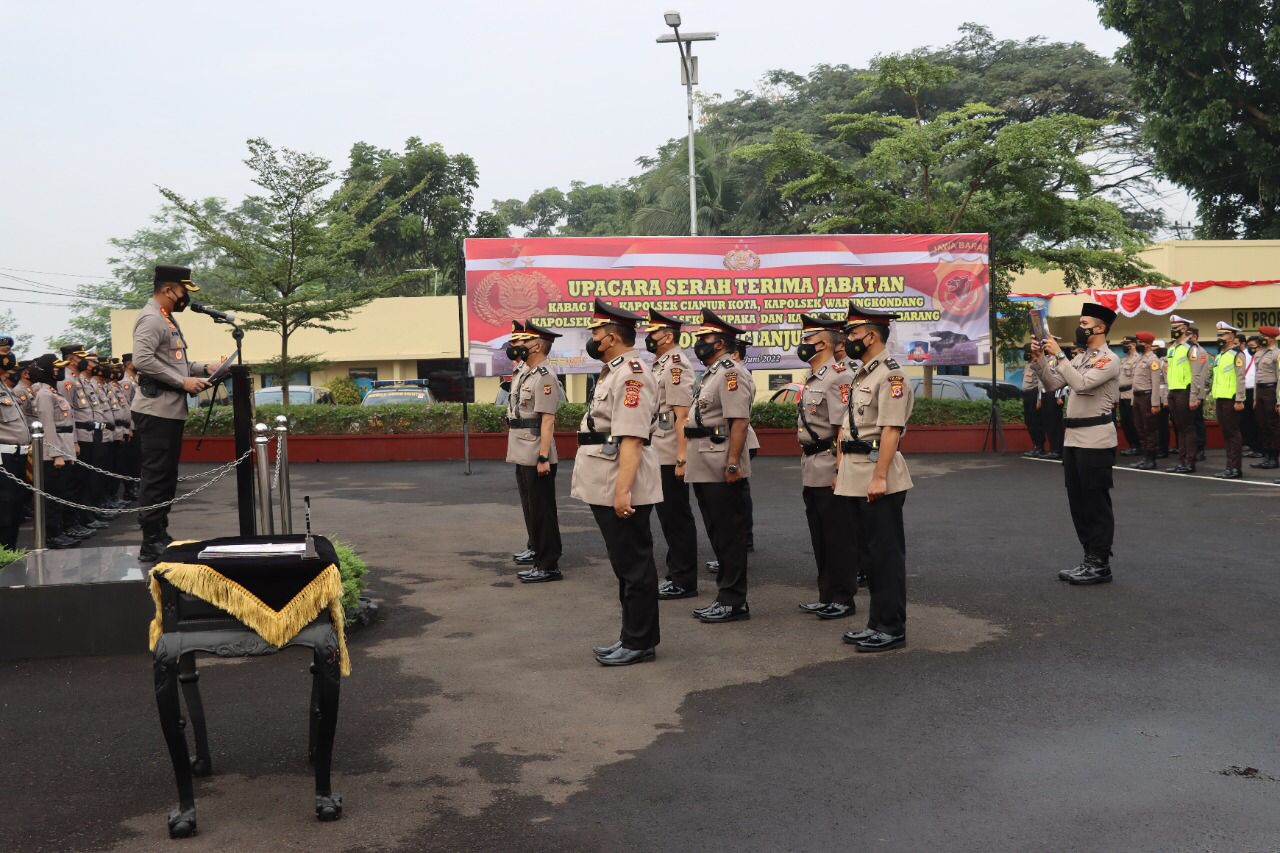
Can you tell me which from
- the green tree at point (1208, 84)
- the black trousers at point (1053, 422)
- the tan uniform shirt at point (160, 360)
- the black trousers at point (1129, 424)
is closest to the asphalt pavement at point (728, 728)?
Answer: the tan uniform shirt at point (160, 360)

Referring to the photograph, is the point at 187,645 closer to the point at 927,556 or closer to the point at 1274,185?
the point at 927,556

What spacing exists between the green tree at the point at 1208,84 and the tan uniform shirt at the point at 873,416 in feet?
76.0

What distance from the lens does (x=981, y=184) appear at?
19.3 metres

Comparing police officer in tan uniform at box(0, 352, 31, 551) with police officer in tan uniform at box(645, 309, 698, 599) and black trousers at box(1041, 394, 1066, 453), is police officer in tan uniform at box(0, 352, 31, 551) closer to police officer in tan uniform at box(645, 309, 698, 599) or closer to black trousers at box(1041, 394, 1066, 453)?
police officer in tan uniform at box(645, 309, 698, 599)

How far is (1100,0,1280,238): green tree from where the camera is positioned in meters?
25.8

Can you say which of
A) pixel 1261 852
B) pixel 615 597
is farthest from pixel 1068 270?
pixel 1261 852

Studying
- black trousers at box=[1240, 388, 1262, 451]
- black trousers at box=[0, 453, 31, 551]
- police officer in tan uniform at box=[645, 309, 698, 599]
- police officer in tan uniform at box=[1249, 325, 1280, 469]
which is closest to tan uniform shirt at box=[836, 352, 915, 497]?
police officer in tan uniform at box=[645, 309, 698, 599]

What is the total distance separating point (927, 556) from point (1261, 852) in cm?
549

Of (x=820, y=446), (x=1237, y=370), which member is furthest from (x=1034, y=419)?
(x=820, y=446)

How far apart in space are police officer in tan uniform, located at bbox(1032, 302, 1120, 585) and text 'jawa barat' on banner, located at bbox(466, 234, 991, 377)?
8.45 m

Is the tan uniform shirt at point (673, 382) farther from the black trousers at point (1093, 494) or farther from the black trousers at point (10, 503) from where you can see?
the black trousers at point (10, 503)

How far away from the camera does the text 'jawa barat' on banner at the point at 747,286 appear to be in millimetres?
16641

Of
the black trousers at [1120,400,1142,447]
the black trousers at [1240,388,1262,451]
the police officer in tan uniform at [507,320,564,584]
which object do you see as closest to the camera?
the police officer in tan uniform at [507,320,564,584]

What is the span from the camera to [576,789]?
14.4 ft
